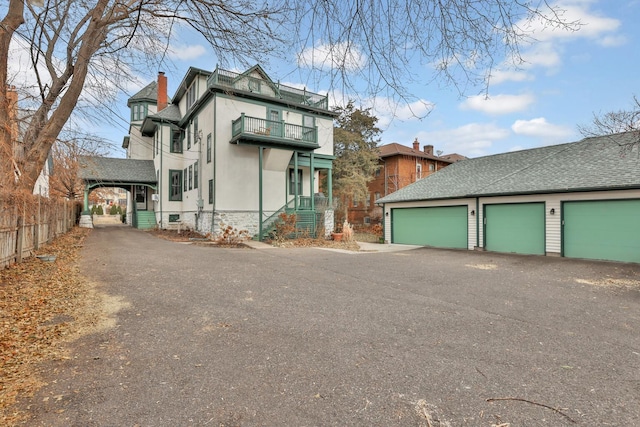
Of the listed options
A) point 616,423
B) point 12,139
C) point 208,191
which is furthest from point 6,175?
point 208,191

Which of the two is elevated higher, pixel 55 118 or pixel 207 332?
pixel 55 118

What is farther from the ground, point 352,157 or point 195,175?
point 352,157

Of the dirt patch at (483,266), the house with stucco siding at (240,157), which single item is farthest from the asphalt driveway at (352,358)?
the house with stucco siding at (240,157)

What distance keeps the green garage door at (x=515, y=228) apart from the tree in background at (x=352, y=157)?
491 inches

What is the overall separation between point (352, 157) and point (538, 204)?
15.6m

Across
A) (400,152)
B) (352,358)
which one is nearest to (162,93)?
(400,152)

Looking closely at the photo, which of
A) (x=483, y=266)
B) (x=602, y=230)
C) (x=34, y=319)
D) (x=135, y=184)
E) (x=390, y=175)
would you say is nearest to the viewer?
(x=34, y=319)

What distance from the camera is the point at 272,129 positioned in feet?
55.6

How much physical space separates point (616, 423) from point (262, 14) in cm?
474

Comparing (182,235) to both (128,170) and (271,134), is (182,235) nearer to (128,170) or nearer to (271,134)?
(271,134)

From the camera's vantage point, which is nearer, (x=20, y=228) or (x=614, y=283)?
(x=614, y=283)

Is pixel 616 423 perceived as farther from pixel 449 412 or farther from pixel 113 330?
pixel 113 330

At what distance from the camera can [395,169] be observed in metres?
31.8

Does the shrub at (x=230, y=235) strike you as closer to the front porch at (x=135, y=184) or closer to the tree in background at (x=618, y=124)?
the front porch at (x=135, y=184)
